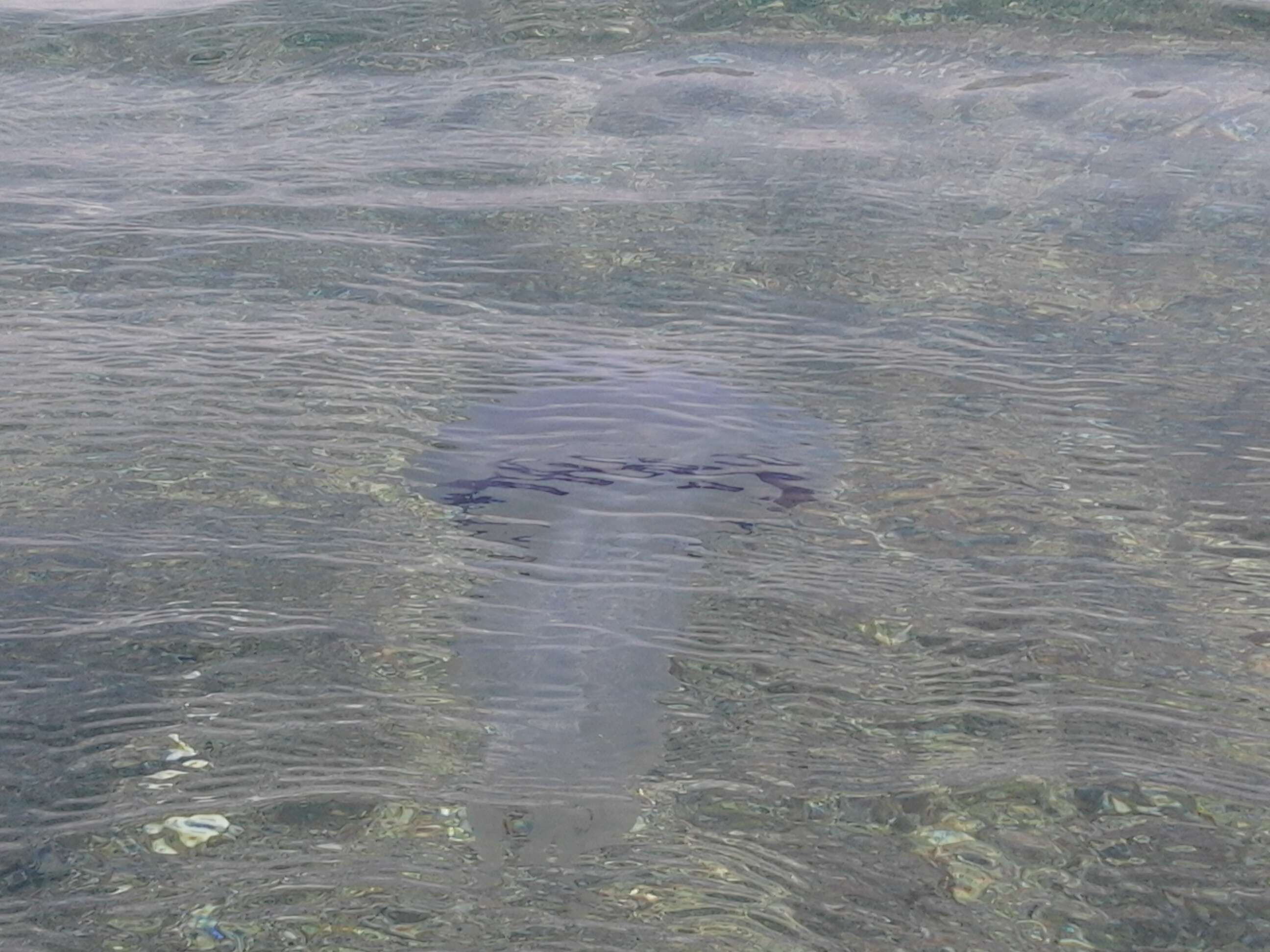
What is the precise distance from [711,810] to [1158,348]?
7.05 ft

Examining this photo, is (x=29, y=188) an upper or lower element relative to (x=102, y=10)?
lower

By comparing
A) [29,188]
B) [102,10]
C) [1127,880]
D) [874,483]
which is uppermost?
[102,10]

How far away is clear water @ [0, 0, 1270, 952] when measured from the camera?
1972 millimetres

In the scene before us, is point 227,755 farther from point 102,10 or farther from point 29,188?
point 102,10

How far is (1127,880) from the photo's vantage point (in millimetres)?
1930

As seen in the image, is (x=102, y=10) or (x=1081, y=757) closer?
(x=1081, y=757)

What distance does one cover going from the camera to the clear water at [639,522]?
1.97 m

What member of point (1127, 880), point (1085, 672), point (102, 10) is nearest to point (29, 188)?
point (102, 10)

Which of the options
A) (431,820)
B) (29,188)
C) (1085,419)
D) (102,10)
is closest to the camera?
(431,820)

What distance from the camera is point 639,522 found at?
2865 millimetres

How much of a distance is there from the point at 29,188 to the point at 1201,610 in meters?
4.15

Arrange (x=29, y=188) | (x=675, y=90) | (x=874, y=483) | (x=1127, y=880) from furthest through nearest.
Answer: (x=675, y=90)
(x=29, y=188)
(x=874, y=483)
(x=1127, y=880)

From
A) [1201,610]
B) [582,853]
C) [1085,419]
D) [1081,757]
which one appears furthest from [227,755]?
[1085,419]

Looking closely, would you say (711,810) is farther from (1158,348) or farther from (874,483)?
(1158,348)
